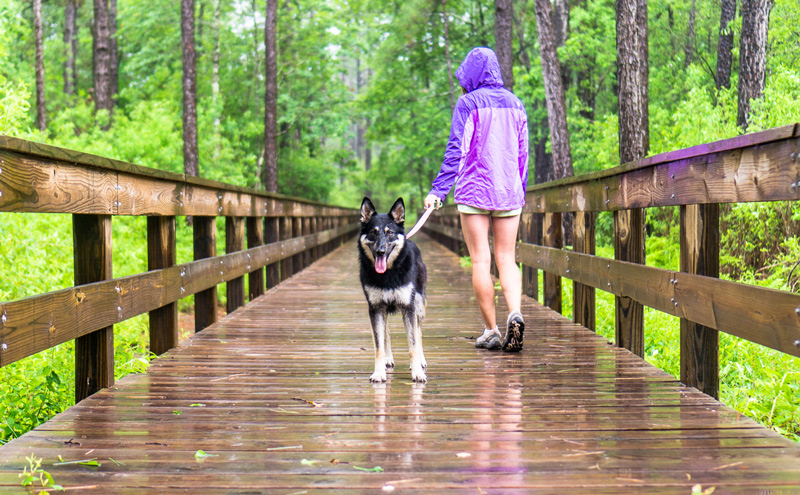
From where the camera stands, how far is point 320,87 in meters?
31.0

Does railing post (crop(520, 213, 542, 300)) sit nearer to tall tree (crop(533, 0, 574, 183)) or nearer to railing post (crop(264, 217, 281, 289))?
railing post (crop(264, 217, 281, 289))

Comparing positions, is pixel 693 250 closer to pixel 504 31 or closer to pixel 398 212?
pixel 398 212

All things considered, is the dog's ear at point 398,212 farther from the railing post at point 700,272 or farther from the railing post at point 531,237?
the railing post at point 531,237

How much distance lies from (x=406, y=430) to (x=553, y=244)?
15.1 ft

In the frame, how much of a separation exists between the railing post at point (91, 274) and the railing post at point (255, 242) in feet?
15.2

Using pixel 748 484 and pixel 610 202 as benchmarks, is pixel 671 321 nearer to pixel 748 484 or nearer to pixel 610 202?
pixel 610 202

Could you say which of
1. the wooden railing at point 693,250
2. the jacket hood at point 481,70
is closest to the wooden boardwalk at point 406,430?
the wooden railing at point 693,250

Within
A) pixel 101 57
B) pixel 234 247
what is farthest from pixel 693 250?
pixel 101 57

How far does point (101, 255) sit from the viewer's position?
13.1 feet

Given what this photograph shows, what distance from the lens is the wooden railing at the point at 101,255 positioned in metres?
3.11

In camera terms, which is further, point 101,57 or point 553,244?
point 101,57

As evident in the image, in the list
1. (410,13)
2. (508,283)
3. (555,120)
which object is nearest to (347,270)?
(555,120)

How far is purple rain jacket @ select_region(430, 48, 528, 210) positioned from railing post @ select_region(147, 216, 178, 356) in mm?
2037

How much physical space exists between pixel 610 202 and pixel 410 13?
78.5ft
